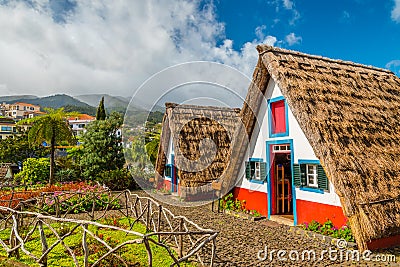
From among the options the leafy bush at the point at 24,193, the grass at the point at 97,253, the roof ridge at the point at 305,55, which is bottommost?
the grass at the point at 97,253

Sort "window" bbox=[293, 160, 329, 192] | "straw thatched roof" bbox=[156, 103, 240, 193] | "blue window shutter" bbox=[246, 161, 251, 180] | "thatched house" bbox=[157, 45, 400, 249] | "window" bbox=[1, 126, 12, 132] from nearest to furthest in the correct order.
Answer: "thatched house" bbox=[157, 45, 400, 249] < "window" bbox=[293, 160, 329, 192] < "blue window shutter" bbox=[246, 161, 251, 180] < "straw thatched roof" bbox=[156, 103, 240, 193] < "window" bbox=[1, 126, 12, 132]

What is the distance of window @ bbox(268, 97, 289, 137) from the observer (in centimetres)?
952

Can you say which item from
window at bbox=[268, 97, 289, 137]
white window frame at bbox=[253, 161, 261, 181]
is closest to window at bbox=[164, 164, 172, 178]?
white window frame at bbox=[253, 161, 261, 181]

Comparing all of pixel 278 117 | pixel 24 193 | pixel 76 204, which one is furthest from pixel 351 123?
pixel 24 193

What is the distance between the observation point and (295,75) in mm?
8812

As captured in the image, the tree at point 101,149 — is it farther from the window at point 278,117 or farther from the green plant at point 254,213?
the window at point 278,117

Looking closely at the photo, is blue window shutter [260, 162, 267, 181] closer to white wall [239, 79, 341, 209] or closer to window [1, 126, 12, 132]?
white wall [239, 79, 341, 209]

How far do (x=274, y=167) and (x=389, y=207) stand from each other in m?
3.90

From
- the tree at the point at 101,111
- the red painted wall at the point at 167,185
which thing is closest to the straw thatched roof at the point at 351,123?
the red painted wall at the point at 167,185

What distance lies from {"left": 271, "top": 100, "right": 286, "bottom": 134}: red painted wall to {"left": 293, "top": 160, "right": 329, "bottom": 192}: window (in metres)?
1.34

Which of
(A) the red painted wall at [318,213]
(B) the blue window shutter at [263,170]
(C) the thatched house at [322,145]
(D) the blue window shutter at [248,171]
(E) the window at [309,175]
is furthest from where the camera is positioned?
(D) the blue window shutter at [248,171]

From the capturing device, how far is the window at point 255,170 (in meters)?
10.2

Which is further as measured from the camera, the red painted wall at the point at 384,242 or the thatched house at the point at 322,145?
the thatched house at the point at 322,145

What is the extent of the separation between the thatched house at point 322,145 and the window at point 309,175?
3 centimetres
